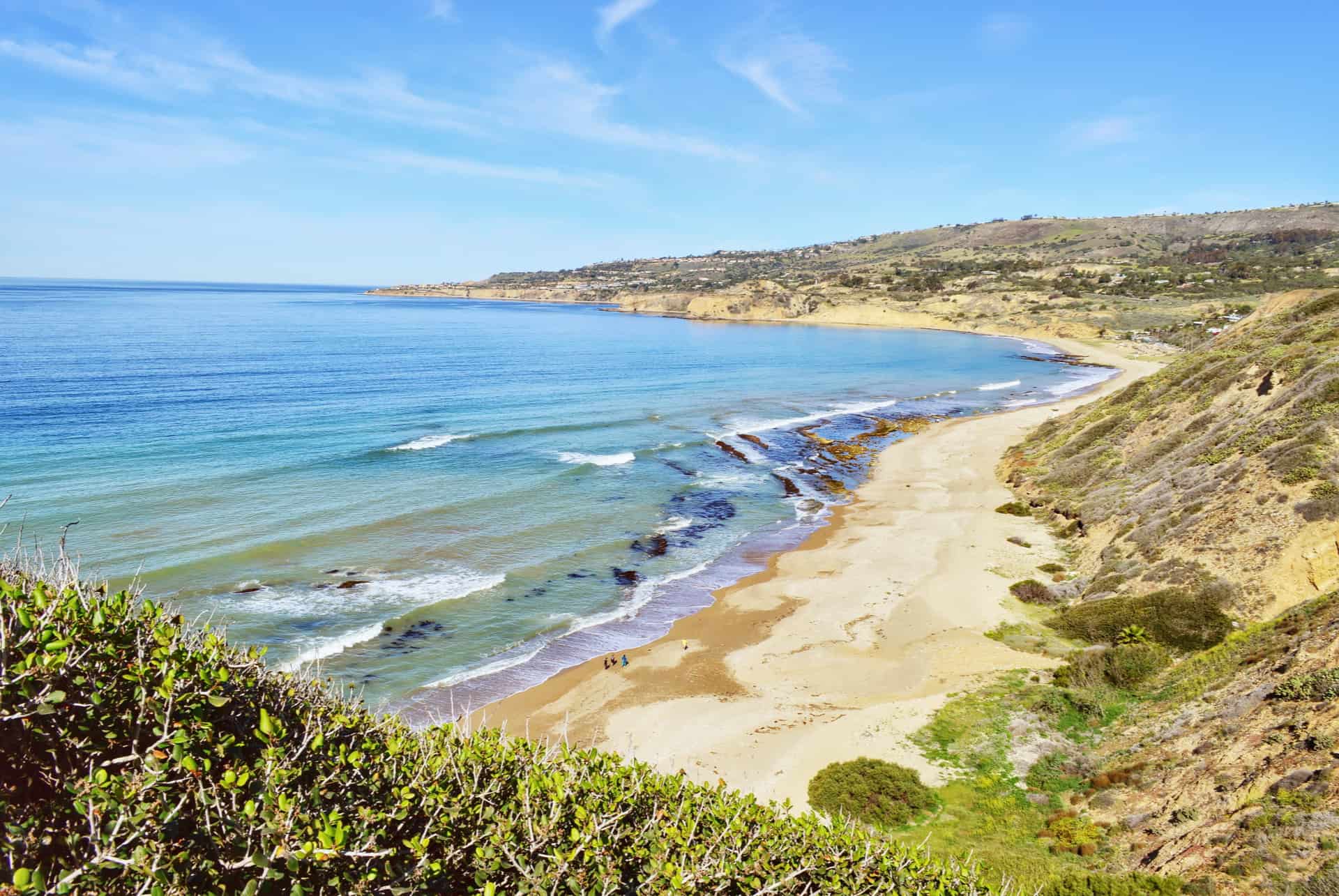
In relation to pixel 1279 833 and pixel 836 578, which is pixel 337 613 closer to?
pixel 836 578

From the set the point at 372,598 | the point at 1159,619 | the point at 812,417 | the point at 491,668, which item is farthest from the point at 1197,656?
the point at 812,417

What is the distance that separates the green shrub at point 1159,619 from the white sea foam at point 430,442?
121 ft

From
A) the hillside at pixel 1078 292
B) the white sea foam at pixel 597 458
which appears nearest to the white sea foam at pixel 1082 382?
the hillside at pixel 1078 292

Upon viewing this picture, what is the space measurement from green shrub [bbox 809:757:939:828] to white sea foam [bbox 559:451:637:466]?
30.7m

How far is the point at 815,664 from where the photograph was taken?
2156 centimetres

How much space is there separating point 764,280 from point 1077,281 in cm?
7697

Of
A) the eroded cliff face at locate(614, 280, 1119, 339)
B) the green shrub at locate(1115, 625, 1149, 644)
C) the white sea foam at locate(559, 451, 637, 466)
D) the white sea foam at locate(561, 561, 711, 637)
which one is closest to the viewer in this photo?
the green shrub at locate(1115, 625, 1149, 644)

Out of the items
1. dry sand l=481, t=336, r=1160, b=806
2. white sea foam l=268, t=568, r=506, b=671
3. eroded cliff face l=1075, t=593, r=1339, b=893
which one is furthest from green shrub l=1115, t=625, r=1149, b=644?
white sea foam l=268, t=568, r=506, b=671

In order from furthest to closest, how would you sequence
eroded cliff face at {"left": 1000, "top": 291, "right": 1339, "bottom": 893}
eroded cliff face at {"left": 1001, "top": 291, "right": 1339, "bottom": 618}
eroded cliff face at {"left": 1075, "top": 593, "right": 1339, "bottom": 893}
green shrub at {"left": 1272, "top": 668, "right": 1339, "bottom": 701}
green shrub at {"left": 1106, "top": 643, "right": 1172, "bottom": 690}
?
eroded cliff face at {"left": 1001, "top": 291, "right": 1339, "bottom": 618}, green shrub at {"left": 1106, "top": 643, "right": 1172, "bottom": 690}, green shrub at {"left": 1272, "top": 668, "right": 1339, "bottom": 701}, eroded cliff face at {"left": 1000, "top": 291, "right": 1339, "bottom": 893}, eroded cliff face at {"left": 1075, "top": 593, "right": 1339, "bottom": 893}

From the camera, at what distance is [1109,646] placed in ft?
63.4

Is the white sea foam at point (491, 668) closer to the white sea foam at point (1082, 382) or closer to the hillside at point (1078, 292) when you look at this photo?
the white sea foam at point (1082, 382)

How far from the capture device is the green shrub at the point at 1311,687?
12.0 metres

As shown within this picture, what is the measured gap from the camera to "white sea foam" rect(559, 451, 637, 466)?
4441 centimetres

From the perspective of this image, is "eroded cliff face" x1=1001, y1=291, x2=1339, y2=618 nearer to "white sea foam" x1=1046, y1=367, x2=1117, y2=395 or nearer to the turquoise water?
the turquoise water
